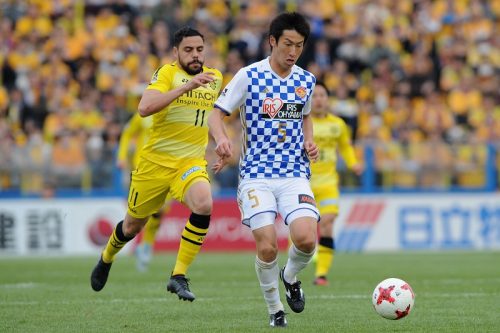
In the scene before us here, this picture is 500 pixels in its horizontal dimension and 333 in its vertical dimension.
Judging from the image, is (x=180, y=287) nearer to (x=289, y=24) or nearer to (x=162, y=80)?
(x=162, y=80)

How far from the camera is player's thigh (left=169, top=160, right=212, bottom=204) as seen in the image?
34.3 ft

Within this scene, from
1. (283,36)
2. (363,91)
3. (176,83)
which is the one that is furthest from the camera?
(363,91)

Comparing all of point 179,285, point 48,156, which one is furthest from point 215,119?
point 48,156

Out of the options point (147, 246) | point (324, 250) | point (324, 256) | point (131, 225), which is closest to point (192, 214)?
point (131, 225)

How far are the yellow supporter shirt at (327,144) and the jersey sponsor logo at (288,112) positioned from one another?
5.53 m

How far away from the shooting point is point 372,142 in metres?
22.1

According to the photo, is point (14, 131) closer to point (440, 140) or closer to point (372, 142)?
point (372, 142)

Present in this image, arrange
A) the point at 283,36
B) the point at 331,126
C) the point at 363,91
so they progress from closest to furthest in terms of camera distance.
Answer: the point at 283,36
the point at 331,126
the point at 363,91

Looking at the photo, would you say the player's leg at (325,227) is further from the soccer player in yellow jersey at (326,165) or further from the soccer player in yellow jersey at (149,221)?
the soccer player in yellow jersey at (149,221)

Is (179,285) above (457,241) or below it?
above

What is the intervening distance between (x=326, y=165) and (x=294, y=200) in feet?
19.4

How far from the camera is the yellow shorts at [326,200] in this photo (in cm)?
1439

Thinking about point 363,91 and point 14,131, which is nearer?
point 14,131

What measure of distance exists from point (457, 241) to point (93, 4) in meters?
10.6
